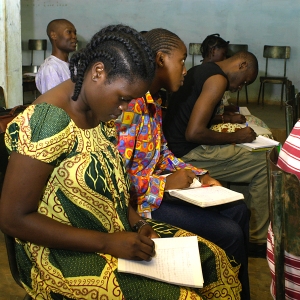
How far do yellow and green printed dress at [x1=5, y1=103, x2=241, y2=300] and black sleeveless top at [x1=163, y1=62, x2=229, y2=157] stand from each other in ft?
4.66

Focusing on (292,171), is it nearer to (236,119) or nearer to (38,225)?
(38,225)

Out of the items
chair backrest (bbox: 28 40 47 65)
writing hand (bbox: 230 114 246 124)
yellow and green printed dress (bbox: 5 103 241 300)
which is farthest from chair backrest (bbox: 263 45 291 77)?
yellow and green printed dress (bbox: 5 103 241 300)

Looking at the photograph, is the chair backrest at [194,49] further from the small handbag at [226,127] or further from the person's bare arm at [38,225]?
the person's bare arm at [38,225]

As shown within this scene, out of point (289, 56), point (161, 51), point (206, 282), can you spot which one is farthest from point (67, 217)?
point (289, 56)

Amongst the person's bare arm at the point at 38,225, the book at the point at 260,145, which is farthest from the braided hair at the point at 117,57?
the book at the point at 260,145

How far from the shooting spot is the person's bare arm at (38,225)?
3.95 ft

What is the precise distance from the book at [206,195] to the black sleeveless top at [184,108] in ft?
2.87

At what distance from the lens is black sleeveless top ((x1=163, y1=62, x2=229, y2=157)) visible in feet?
9.13

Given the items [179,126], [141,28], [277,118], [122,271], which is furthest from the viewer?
[141,28]

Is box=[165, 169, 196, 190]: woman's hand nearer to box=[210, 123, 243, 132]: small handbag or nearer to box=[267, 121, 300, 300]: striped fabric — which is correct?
box=[267, 121, 300, 300]: striped fabric

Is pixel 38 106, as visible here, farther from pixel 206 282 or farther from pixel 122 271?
pixel 206 282

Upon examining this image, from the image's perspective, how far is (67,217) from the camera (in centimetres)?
133

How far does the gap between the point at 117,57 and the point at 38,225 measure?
1.74ft

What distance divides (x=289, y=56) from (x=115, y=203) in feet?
24.9
